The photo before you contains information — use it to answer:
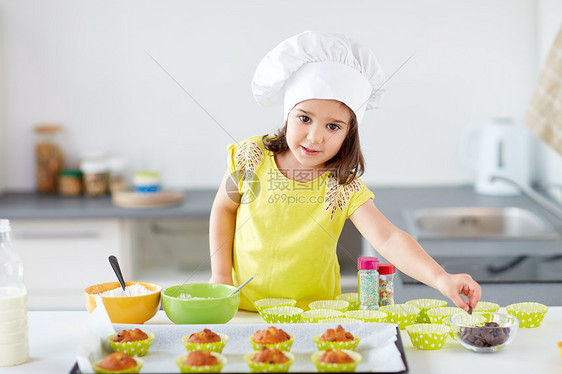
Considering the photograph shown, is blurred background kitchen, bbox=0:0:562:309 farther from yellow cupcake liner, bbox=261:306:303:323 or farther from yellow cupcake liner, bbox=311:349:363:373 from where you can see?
yellow cupcake liner, bbox=311:349:363:373

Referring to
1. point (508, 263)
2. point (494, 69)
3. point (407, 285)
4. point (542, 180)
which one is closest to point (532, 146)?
point (542, 180)

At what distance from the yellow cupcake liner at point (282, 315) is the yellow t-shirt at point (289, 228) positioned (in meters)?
0.24

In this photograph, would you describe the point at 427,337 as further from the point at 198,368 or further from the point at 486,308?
the point at 198,368

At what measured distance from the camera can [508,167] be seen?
8.71 ft

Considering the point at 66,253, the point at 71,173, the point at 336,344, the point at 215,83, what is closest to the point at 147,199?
the point at 66,253

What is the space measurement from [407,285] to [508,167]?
1309 mm

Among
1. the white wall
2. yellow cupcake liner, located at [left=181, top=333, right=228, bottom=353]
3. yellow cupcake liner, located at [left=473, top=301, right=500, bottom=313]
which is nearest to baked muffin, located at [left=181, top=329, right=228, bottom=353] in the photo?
yellow cupcake liner, located at [left=181, top=333, right=228, bottom=353]

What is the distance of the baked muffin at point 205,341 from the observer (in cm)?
101

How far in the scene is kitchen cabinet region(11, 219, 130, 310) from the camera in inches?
95.4

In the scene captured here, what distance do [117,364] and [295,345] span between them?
0.90 ft

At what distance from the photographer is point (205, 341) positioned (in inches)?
40.1

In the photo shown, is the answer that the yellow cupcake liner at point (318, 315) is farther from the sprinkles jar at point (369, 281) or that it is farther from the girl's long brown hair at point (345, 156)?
the girl's long brown hair at point (345, 156)

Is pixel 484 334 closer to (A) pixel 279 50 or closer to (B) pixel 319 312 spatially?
(B) pixel 319 312

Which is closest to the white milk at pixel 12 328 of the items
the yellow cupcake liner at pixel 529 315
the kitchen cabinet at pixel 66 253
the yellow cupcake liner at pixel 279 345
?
the yellow cupcake liner at pixel 279 345
